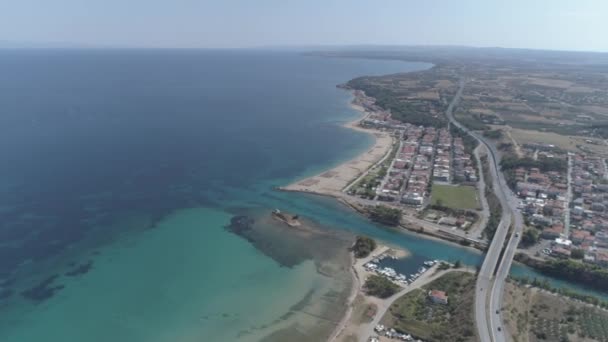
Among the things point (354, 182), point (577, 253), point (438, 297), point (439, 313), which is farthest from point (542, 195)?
point (439, 313)

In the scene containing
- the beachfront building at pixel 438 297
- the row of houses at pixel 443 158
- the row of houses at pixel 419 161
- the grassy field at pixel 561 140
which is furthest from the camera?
the grassy field at pixel 561 140

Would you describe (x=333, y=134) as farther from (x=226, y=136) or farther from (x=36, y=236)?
(x=36, y=236)

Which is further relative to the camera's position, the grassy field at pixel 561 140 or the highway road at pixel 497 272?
the grassy field at pixel 561 140

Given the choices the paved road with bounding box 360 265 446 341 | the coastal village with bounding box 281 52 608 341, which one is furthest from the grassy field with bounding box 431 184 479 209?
the paved road with bounding box 360 265 446 341

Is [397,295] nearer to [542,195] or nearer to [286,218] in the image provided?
[286,218]

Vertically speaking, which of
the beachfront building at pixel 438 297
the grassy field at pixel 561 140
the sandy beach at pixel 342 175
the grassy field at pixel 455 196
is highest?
the grassy field at pixel 561 140

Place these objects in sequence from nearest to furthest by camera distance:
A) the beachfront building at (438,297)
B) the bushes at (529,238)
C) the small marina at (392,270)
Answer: the beachfront building at (438,297), the small marina at (392,270), the bushes at (529,238)

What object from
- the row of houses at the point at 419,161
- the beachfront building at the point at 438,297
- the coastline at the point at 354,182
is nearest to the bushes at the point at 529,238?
the coastline at the point at 354,182

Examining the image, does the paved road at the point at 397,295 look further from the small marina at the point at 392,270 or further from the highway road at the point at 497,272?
the highway road at the point at 497,272

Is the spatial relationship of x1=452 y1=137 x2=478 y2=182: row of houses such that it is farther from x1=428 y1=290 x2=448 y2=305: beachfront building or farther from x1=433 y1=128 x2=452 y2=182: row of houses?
x1=428 y1=290 x2=448 y2=305: beachfront building
